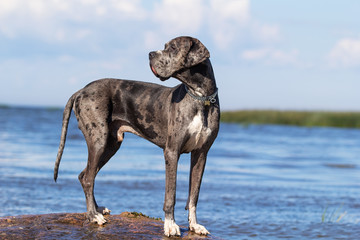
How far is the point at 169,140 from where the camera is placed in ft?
20.4

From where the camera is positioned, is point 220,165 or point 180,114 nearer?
point 180,114

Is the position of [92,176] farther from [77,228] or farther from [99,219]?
[77,228]

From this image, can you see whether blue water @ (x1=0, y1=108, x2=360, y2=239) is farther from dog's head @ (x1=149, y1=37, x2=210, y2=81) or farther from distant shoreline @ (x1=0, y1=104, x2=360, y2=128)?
distant shoreline @ (x1=0, y1=104, x2=360, y2=128)

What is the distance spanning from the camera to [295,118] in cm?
5053

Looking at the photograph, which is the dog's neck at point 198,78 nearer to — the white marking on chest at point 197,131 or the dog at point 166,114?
the dog at point 166,114

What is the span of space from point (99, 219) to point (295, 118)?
45.7 meters

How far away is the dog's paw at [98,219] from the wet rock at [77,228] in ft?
0.18

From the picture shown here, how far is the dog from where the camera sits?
19.6 ft

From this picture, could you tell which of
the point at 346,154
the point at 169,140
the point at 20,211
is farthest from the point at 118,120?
the point at 346,154

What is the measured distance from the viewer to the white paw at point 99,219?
21.6ft

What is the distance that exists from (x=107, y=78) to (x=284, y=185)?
8.61m

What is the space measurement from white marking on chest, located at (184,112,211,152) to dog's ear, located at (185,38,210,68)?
61cm

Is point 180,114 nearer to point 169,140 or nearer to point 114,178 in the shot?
point 169,140

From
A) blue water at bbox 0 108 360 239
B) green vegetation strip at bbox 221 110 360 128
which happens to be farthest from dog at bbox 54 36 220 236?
green vegetation strip at bbox 221 110 360 128
